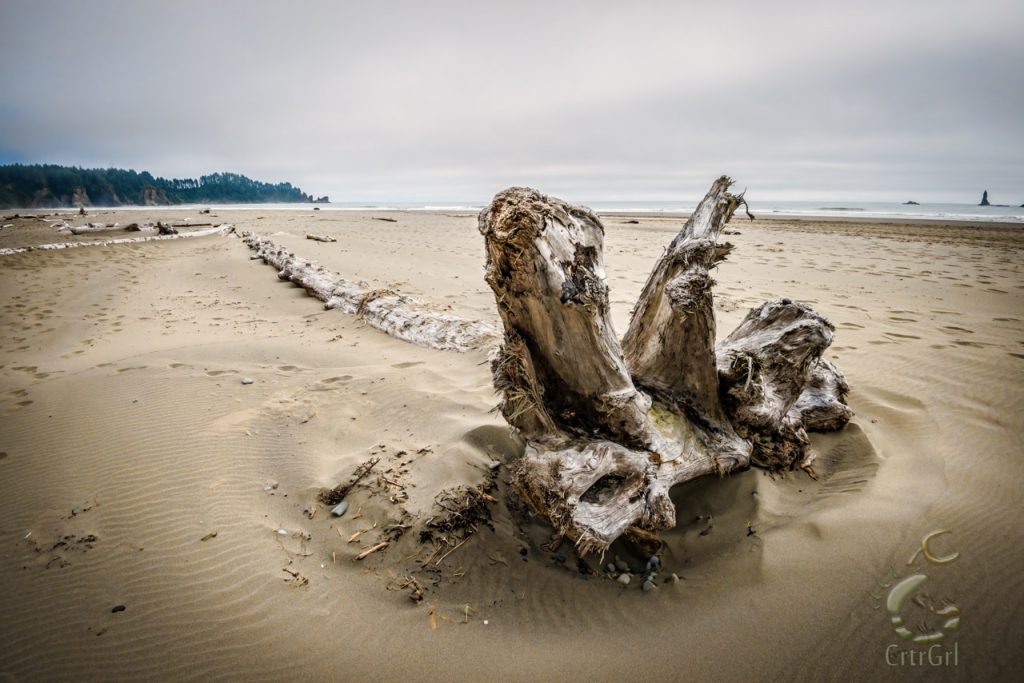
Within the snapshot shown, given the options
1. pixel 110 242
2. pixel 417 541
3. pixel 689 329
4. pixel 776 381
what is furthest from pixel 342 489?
pixel 110 242

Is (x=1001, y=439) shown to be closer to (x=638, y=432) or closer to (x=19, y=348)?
(x=638, y=432)

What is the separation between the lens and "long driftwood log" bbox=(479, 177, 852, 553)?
2219mm

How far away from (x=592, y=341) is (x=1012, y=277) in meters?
13.2

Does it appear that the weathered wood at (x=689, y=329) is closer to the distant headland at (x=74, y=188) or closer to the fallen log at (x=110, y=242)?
the fallen log at (x=110, y=242)

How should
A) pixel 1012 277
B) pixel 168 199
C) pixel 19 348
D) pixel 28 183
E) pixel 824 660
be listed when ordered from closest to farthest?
1. pixel 824 660
2. pixel 19 348
3. pixel 1012 277
4. pixel 28 183
5. pixel 168 199

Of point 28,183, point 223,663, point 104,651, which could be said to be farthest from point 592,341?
point 28,183

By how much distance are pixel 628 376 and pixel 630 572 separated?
1128 millimetres

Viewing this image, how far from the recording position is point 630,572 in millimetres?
2383

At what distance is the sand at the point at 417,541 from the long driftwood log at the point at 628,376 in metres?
→ 0.39

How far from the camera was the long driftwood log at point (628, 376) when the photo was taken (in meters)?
2.22

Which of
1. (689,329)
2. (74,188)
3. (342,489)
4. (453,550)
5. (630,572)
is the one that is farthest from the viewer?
(74,188)

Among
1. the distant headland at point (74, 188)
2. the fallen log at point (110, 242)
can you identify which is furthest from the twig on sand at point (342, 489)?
the distant headland at point (74, 188)

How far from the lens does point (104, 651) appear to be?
205 centimetres

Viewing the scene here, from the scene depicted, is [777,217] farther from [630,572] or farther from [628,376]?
[630,572]
